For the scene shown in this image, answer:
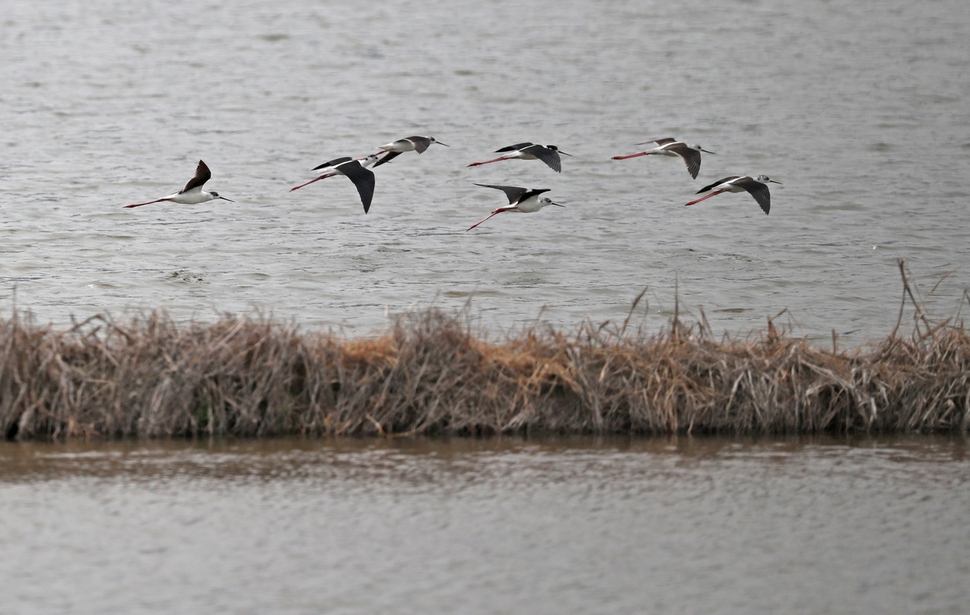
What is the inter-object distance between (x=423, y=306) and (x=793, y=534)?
828 cm

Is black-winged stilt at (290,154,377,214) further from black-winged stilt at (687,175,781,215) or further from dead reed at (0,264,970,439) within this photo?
dead reed at (0,264,970,439)

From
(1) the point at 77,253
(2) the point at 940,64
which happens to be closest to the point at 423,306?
(1) the point at 77,253

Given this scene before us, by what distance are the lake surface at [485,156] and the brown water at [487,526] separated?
6.01 feet

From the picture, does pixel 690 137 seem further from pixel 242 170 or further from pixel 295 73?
pixel 295 73

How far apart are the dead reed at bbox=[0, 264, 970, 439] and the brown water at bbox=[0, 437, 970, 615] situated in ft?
0.67

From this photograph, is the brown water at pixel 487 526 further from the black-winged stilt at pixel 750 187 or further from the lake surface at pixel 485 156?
the black-winged stilt at pixel 750 187

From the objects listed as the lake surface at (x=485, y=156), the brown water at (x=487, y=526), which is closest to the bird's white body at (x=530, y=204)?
the lake surface at (x=485, y=156)

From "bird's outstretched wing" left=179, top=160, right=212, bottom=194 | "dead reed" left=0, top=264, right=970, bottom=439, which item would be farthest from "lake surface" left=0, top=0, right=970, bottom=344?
"bird's outstretched wing" left=179, top=160, right=212, bottom=194

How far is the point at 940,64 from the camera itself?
36.4 metres

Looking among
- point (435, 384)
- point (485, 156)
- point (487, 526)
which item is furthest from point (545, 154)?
point (485, 156)

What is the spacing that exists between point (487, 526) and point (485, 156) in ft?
63.3

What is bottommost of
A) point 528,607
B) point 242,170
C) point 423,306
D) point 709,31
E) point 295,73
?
point 528,607

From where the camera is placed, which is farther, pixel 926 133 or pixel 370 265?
pixel 926 133

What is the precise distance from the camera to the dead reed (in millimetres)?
8609
